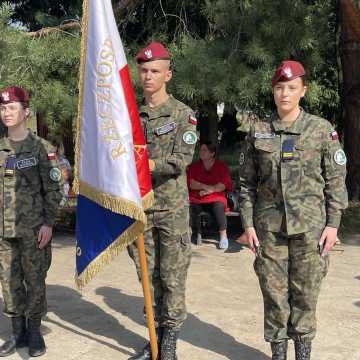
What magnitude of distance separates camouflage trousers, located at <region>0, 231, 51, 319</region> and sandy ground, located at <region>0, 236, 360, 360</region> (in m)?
0.32

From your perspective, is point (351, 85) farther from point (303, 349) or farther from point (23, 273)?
point (23, 273)

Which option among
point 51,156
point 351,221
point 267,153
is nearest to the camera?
point 267,153

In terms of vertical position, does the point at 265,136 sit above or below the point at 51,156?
above

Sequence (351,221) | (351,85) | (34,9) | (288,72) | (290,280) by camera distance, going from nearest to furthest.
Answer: (288,72)
(290,280)
(351,221)
(351,85)
(34,9)

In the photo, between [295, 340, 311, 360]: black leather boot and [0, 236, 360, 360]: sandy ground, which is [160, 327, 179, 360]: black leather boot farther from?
[295, 340, 311, 360]: black leather boot

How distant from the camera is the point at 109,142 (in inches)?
127

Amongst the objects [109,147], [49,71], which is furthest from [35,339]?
[49,71]

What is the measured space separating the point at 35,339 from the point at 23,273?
435mm

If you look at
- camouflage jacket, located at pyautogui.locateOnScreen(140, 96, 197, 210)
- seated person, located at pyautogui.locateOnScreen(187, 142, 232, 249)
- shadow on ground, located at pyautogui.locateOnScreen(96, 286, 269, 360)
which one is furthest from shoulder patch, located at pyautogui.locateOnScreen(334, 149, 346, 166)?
seated person, located at pyautogui.locateOnScreen(187, 142, 232, 249)

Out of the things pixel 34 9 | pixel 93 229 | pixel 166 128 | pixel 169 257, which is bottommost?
pixel 169 257

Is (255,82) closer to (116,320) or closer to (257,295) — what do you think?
(257,295)

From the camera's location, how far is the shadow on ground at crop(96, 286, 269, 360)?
12.2ft

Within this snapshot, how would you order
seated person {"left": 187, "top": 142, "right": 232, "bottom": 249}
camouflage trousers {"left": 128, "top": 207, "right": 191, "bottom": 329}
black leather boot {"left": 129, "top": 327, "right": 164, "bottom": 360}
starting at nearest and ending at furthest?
1. camouflage trousers {"left": 128, "top": 207, "right": 191, "bottom": 329}
2. black leather boot {"left": 129, "top": 327, "right": 164, "bottom": 360}
3. seated person {"left": 187, "top": 142, "right": 232, "bottom": 249}

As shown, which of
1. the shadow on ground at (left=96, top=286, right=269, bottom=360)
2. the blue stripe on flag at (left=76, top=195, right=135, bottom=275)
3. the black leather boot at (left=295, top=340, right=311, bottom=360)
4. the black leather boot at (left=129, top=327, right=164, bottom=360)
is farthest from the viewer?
the shadow on ground at (left=96, top=286, right=269, bottom=360)
